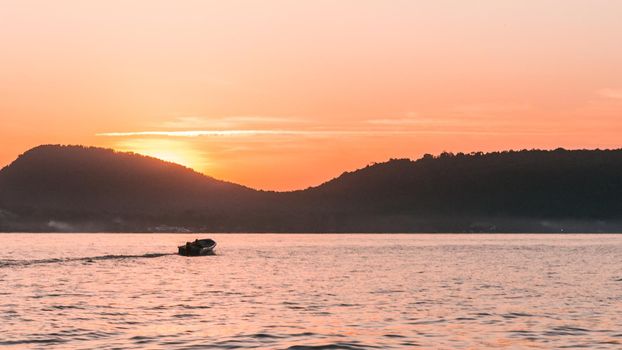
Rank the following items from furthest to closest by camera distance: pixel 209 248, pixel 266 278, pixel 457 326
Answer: pixel 209 248
pixel 266 278
pixel 457 326

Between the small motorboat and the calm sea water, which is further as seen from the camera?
the small motorboat

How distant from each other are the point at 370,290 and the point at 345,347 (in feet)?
129

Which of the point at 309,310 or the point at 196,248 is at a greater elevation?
the point at 196,248

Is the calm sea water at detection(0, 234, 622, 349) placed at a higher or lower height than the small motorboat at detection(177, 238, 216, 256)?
lower

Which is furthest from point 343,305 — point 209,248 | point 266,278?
point 209,248

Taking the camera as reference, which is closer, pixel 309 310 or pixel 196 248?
pixel 309 310

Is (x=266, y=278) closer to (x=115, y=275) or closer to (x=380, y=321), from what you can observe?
(x=115, y=275)

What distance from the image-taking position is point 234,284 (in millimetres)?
98938

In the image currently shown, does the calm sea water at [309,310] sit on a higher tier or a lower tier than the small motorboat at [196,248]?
lower

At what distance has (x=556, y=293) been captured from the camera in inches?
3383

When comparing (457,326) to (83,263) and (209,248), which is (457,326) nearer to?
(83,263)

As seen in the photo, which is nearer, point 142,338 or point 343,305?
point 142,338

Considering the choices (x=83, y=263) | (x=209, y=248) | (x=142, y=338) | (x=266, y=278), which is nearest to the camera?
(x=142, y=338)

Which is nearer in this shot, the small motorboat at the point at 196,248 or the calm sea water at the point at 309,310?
the calm sea water at the point at 309,310
